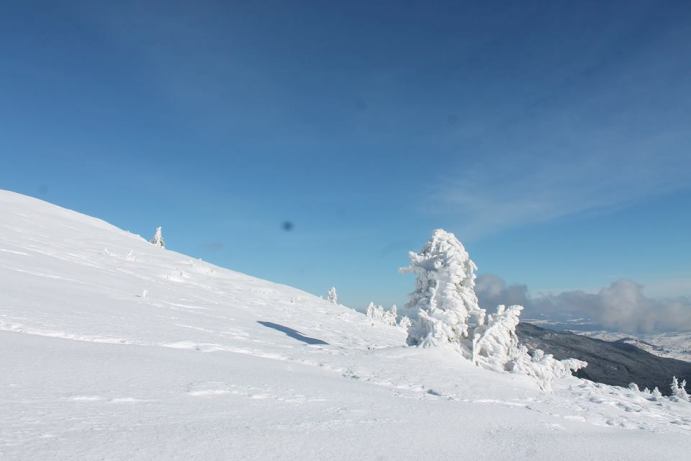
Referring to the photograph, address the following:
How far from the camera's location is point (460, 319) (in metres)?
16.8

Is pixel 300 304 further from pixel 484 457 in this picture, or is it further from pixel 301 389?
pixel 484 457

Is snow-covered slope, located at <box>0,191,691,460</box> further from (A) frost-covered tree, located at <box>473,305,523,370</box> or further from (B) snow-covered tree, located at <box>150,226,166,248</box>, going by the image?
(B) snow-covered tree, located at <box>150,226,166,248</box>

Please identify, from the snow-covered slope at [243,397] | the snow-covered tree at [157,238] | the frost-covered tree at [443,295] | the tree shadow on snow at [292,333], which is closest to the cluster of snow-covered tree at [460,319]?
the frost-covered tree at [443,295]

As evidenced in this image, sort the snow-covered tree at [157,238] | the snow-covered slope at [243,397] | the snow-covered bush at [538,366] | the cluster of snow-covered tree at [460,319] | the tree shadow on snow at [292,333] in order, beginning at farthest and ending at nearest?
the snow-covered tree at [157,238], the tree shadow on snow at [292,333], the cluster of snow-covered tree at [460,319], the snow-covered bush at [538,366], the snow-covered slope at [243,397]

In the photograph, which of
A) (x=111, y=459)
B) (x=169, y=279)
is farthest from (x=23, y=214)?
(x=111, y=459)

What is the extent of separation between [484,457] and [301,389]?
4058 millimetres

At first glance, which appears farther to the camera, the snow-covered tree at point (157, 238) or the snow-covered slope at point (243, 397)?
the snow-covered tree at point (157, 238)

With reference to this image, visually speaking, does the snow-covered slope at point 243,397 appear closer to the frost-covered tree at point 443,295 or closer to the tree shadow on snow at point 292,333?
the tree shadow on snow at point 292,333

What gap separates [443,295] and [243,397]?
36.2 feet

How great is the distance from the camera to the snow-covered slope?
5738 mm

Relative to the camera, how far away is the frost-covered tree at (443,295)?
1653 centimetres

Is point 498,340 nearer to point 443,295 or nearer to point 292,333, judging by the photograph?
point 443,295

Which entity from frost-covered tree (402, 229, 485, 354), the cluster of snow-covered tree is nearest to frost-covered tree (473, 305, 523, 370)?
the cluster of snow-covered tree

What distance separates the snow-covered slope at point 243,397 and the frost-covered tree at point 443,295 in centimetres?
189
